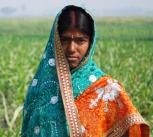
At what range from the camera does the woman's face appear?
2.98 m


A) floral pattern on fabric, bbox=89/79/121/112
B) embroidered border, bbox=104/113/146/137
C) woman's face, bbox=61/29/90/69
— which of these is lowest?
embroidered border, bbox=104/113/146/137

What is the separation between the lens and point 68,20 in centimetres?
301

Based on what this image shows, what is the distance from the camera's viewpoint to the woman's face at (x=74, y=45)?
117 inches

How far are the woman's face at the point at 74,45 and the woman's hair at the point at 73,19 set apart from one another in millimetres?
26

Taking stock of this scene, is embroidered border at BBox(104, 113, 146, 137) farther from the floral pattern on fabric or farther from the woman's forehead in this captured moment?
the woman's forehead

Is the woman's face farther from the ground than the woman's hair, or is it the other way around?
the woman's hair

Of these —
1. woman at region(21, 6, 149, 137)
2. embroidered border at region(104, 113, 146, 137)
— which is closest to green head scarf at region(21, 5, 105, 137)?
woman at region(21, 6, 149, 137)

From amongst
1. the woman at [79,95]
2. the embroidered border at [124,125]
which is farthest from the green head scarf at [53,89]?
the embroidered border at [124,125]

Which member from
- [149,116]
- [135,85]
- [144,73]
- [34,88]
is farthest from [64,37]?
[144,73]

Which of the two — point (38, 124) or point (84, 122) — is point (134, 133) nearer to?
point (84, 122)

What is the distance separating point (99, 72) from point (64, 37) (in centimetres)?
26

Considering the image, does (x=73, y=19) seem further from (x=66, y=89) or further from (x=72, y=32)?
(x=66, y=89)

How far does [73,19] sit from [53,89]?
372mm

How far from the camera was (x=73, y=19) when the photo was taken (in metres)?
3.02
